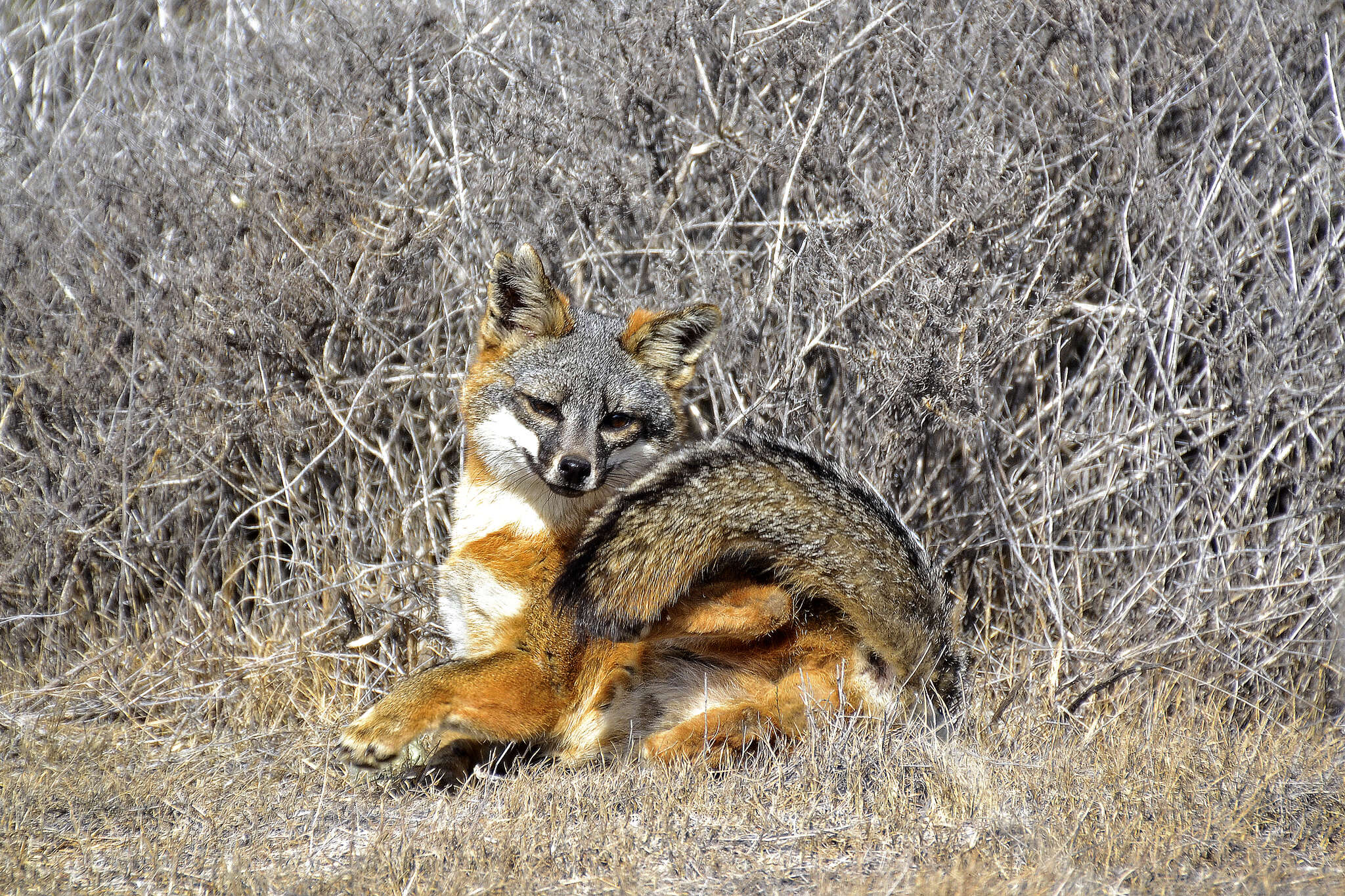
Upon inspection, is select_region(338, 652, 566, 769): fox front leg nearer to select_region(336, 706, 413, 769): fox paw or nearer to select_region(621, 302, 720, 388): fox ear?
select_region(336, 706, 413, 769): fox paw

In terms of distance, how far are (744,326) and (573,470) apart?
1.46 meters

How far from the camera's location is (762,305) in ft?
15.9

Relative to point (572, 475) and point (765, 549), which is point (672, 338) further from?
point (765, 549)

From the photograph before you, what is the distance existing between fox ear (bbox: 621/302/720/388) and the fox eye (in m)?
0.44

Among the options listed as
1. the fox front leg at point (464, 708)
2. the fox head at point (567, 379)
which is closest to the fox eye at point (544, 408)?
the fox head at point (567, 379)

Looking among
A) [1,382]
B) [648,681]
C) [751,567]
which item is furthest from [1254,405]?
[1,382]

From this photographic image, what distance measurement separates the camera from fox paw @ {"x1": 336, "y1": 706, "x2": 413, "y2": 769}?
3430 mm

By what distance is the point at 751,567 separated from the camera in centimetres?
358

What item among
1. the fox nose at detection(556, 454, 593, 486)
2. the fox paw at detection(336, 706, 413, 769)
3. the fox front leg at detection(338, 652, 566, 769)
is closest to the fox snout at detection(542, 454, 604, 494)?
the fox nose at detection(556, 454, 593, 486)

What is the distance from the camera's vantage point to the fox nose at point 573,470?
12.3ft

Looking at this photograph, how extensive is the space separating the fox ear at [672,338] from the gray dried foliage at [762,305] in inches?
23.7

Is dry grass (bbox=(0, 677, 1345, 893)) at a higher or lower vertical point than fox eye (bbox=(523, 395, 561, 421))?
lower

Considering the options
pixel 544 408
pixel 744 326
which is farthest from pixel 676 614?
pixel 744 326

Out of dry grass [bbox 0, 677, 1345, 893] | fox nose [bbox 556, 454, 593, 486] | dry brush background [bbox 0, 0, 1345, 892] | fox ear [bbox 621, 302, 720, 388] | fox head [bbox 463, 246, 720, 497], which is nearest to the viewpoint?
dry grass [bbox 0, 677, 1345, 893]
